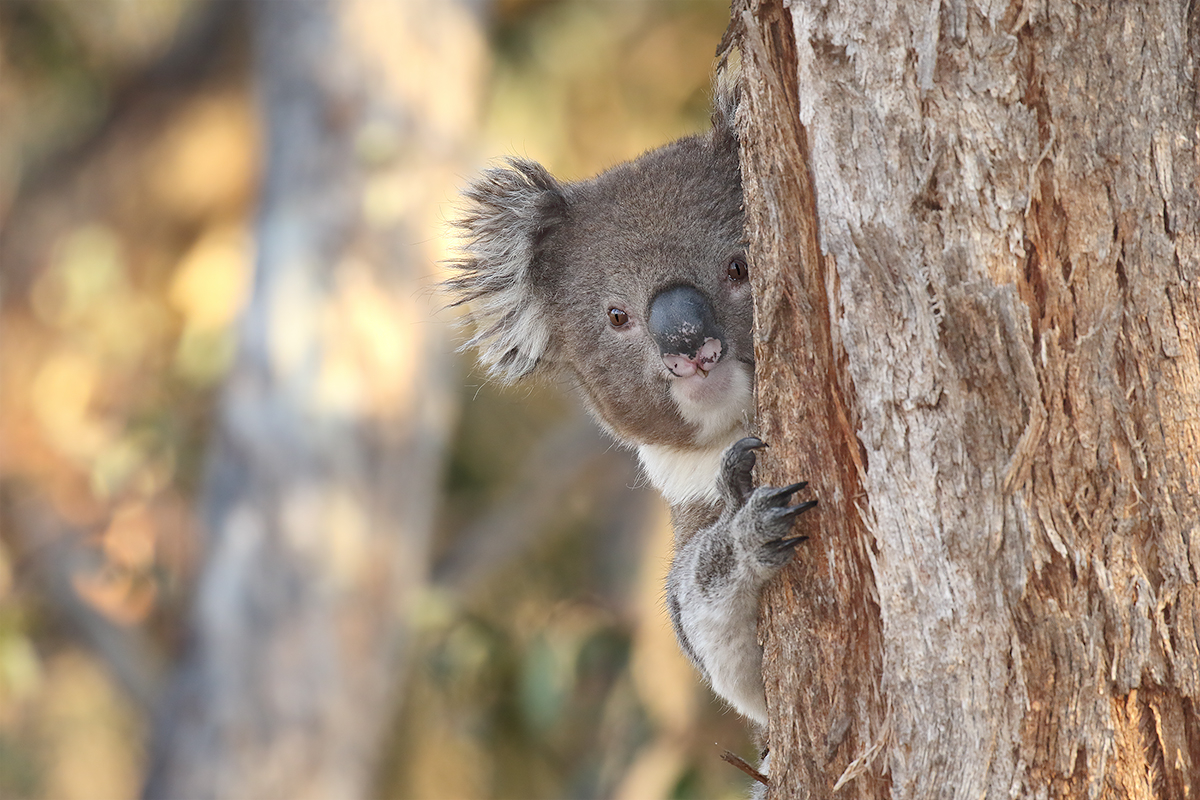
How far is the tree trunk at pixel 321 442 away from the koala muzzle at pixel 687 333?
374 centimetres

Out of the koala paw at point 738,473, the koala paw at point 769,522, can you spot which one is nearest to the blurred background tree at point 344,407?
the koala paw at point 738,473

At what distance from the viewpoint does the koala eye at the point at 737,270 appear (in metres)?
2.50

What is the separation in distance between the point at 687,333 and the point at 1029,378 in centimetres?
90

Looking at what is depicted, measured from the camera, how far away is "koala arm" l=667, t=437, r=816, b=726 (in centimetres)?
196

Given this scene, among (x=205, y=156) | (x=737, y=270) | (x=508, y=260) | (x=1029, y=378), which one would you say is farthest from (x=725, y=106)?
(x=205, y=156)

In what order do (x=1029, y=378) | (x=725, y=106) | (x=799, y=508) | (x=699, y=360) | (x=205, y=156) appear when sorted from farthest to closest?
1. (x=205, y=156)
2. (x=725, y=106)
3. (x=699, y=360)
4. (x=799, y=508)
5. (x=1029, y=378)

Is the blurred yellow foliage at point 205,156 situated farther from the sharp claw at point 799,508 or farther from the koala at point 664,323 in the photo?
the sharp claw at point 799,508

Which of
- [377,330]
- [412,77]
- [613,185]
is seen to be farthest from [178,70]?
[613,185]

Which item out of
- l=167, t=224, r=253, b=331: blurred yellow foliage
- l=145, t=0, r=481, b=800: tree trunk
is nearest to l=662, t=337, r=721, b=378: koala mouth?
l=145, t=0, r=481, b=800: tree trunk

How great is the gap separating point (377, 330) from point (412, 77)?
1.26m

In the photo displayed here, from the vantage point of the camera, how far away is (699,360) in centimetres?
245

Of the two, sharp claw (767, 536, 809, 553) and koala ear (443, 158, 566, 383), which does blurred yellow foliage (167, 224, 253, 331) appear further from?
sharp claw (767, 536, 809, 553)

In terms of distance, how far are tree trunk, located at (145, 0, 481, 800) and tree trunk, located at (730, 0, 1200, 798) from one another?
4557 mm

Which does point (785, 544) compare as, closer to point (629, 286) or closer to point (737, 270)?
point (737, 270)
